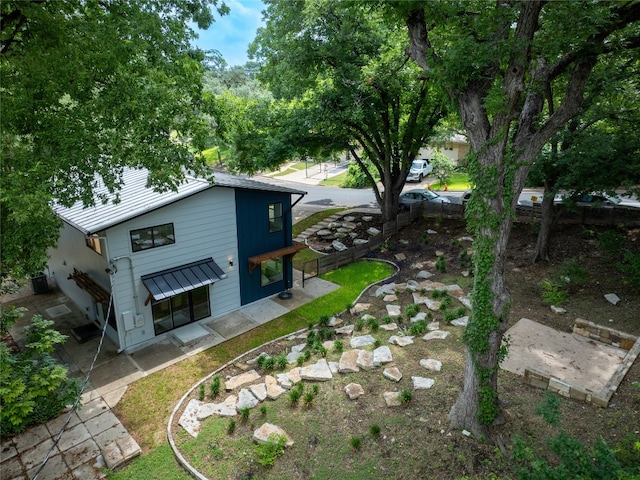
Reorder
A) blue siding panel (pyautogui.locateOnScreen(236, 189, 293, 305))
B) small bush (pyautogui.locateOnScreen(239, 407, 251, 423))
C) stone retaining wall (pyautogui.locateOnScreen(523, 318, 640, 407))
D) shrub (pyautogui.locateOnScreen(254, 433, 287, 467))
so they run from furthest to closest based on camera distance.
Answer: blue siding panel (pyautogui.locateOnScreen(236, 189, 293, 305)), small bush (pyautogui.locateOnScreen(239, 407, 251, 423)), stone retaining wall (pyautogui.locateOnScreen(523, 318, 640, 407)), shrub (pyautogui.locateOnScreen(254, 433, 287, 467))

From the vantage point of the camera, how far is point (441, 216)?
20.5 metres

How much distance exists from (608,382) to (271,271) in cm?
1052

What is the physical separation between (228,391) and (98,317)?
6.02m

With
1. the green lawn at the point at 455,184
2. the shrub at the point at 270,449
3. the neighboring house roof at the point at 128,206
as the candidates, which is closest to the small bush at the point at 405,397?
the shrub at the point at 270,449

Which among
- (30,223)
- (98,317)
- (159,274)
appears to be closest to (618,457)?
(30,223)

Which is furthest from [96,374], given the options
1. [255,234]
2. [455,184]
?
[455,184]

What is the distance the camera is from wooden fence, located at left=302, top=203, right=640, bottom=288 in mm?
15719

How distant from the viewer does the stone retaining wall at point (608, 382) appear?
7660 mm

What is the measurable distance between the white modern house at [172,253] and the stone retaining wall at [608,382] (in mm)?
8902

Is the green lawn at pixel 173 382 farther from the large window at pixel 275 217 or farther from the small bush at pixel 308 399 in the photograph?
the large window at pixel 275 217

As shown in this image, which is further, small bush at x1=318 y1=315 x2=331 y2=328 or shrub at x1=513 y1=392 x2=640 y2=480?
small bush at x1=318 y1=315 x2=331 y2=328

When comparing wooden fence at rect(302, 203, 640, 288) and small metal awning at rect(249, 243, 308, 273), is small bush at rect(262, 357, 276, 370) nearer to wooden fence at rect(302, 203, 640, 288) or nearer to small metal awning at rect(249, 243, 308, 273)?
small metal awning at rect(249, 243, 308, 273)

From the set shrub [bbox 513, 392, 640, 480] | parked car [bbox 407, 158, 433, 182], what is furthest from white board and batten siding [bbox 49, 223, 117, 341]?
parked car [bbox 407, 158, 433, 182]

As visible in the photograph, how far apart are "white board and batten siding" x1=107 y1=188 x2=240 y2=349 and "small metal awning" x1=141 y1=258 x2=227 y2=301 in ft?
0.58
